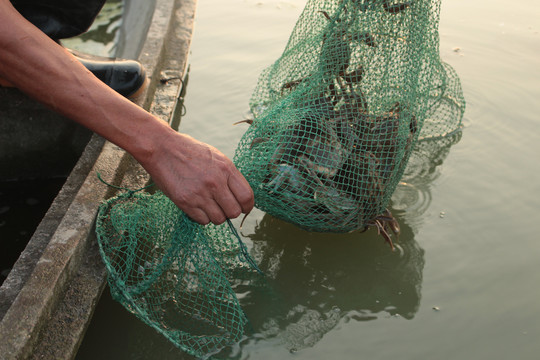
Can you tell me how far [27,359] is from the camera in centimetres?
203

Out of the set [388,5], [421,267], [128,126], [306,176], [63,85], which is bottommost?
[421,267]

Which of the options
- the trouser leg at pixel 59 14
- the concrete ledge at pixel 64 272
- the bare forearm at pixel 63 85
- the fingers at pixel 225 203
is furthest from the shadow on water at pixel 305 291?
the trouser leg at pixel 59 14

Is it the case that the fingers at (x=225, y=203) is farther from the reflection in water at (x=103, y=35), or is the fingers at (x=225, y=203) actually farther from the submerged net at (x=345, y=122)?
the reflection in water at (x=103, y=35)

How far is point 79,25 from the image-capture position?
364 cm

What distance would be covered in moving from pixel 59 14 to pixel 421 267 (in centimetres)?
258

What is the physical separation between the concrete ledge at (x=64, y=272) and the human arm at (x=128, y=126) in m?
0.50

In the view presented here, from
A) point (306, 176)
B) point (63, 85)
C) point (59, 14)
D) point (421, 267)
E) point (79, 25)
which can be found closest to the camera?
point (63, 85)

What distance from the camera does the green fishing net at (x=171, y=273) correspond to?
249 cm

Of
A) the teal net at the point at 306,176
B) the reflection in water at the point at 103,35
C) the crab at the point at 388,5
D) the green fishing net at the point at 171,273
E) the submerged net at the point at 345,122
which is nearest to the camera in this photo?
the green fishing net at the point at 171,273

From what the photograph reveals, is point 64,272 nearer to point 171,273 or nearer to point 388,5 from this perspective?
point 171,273

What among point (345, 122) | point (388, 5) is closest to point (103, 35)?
point (388, 5)

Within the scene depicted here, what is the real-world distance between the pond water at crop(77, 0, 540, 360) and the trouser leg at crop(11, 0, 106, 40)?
42.8 inches

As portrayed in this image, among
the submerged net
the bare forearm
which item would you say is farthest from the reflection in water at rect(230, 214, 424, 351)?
the bare forearm

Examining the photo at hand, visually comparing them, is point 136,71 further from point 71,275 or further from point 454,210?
point 454,210
